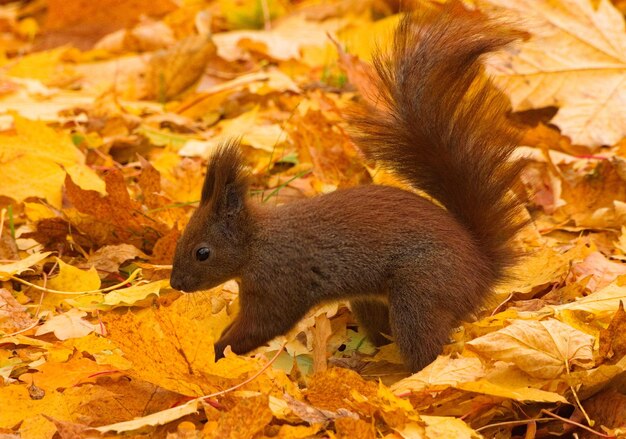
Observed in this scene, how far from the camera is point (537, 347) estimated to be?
5.92 ft

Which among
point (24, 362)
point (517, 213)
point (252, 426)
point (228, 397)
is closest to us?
point (252, 426)

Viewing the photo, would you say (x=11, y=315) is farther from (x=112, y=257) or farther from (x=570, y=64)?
(x=570, y=64)

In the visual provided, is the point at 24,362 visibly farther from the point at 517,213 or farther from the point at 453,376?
the point at 517,213

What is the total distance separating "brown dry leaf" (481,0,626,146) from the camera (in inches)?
125

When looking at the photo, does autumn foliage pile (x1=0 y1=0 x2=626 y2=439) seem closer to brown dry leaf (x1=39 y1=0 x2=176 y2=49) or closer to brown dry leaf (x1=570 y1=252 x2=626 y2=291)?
brown dry leaf (x1=570 y1=252 x2=626 y2=291)

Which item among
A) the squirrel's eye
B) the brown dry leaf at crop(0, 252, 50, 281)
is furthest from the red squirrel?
the brown dry leaf at crop(0, 252, 50, 281)

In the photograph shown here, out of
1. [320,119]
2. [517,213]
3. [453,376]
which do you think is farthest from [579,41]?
[453,376]

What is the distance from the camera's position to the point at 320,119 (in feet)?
10.5

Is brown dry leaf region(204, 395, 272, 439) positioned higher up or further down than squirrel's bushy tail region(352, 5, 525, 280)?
further down

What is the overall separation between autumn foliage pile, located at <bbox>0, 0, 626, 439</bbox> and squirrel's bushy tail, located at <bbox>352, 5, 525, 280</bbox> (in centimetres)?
13

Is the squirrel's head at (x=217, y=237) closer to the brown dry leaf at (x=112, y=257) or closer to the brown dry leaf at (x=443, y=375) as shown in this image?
the brown dry leaf at (x=112, y=257)

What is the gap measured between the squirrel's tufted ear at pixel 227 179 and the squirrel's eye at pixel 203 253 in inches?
3.8

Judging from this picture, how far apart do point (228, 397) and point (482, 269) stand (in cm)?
71

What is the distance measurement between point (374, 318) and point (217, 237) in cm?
44
